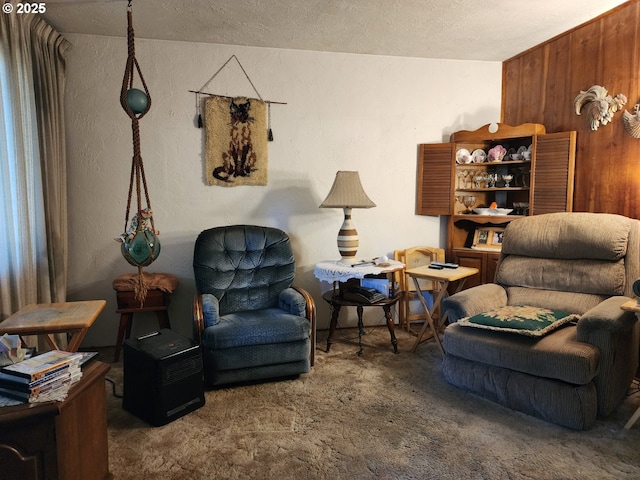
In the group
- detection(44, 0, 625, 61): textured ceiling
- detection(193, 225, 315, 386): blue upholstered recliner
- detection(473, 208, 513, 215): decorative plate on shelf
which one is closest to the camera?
detection(193, 225, 315, 386): blue upholstered recliner

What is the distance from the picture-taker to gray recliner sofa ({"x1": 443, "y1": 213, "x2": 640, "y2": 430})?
2207 millimetres

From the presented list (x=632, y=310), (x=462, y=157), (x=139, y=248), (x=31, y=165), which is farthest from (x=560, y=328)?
(x=31, y=165)

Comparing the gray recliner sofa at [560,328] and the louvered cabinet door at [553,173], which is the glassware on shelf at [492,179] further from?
the gray recliner sofa at [560,328]

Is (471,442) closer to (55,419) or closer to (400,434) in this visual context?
(400,434)

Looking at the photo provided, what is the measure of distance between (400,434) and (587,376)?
980mm

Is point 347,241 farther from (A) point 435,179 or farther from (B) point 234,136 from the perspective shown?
(B) point 234,136

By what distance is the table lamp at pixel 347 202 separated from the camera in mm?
3363

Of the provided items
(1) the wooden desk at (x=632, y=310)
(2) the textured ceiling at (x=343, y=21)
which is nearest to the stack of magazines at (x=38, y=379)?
(2) the textured ceiling at (x=343, y=21)

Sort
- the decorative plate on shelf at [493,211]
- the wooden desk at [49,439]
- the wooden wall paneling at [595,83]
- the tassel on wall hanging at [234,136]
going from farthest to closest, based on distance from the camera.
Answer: the decorative plate on shelf at [493,211], the tassel on wall hanging at [234,136], the wooden wall paneling at [595,83], the wooden desk at [49,439]

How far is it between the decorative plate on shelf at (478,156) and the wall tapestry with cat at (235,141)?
1928 millimetres

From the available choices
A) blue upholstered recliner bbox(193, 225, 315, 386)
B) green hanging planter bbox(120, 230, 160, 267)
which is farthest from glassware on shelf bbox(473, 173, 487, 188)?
green hanging planter bbox(120, 230, 160, 267)

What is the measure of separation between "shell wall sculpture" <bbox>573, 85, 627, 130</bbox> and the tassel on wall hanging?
243 centimetres

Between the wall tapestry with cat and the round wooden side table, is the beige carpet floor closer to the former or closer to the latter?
the round wooden side table

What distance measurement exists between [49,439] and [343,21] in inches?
121
